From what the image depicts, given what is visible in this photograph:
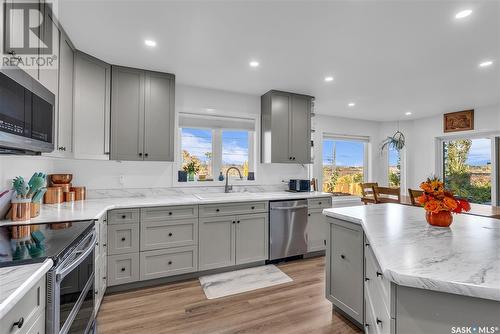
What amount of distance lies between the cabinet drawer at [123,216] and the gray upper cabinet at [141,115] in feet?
2.19

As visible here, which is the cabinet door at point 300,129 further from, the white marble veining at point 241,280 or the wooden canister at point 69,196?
the wooden canister at point 69,196

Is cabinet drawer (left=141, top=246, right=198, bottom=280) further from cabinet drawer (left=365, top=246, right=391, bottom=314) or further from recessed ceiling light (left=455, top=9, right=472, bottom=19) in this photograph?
recessed ceiling light (left=455, top=9, right=472, bottom=19)

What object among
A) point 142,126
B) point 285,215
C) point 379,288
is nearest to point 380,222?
point 379,288

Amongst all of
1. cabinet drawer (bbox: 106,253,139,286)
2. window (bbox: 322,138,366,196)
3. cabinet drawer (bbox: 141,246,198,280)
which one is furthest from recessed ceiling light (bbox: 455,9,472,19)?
cabinet drawer (bbox: 106,253,139,286)

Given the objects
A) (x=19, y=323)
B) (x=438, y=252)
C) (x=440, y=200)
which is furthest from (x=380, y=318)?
(x=19, y=323)

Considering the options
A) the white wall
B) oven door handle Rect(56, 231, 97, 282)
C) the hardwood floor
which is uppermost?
the white wall

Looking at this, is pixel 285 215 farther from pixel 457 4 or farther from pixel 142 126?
pixel 457 4

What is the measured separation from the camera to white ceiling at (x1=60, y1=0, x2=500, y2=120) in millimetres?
→ 1789

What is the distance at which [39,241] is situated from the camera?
1.32 meters

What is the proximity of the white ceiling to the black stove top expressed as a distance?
5.31 ft

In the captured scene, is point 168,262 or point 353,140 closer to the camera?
point 168,262

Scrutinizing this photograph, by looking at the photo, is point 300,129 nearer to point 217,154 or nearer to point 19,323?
point 217,154

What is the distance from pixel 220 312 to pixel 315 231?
1877 mm

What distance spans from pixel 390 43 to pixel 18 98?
2879mm
